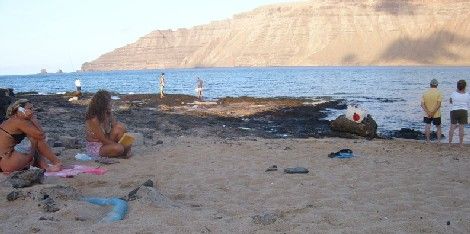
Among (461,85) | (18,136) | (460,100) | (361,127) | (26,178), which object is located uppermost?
(461,85)

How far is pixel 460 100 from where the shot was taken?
11.2m

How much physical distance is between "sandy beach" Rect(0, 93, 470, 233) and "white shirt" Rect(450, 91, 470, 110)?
3.29 feet

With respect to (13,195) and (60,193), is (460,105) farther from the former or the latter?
(13,195)

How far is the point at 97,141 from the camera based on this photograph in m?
8.76

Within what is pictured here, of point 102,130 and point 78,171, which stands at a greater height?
point 102,130

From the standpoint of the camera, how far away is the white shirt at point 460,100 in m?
11.2

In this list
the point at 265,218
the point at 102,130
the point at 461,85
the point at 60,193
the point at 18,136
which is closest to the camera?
the point at 265,218

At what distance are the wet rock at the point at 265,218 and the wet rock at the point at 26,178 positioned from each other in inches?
118

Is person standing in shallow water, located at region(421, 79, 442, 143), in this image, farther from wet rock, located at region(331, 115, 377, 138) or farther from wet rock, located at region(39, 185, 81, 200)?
wet rock, located at region(39, 185, 81, 200)

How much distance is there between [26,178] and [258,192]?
9.84 ft

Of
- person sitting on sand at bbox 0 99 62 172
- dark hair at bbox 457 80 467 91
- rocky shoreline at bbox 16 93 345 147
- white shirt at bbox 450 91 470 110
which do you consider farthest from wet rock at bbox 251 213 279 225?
white shirt at bbox 450 91 470 110

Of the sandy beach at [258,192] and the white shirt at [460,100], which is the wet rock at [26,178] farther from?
the white shirt at [460,100]

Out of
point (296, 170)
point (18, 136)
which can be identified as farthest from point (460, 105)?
point (18, 136)

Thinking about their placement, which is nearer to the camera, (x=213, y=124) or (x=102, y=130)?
(x=102, y=130)
